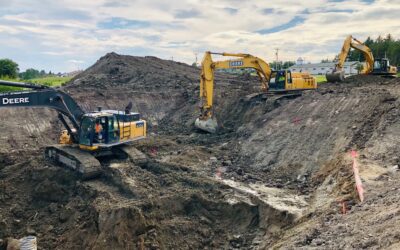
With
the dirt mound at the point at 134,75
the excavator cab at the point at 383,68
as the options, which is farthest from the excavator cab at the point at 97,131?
the excavator cab at the point at 383,68

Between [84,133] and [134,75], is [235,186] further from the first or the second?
[134,75]

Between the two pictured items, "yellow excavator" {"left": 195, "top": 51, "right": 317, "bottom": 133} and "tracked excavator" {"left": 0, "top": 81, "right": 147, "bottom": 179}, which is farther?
"yellow excavator" {"left": 195, "top": 51, "right": 317, "bottom": 133}

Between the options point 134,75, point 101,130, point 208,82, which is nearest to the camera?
point 101,130

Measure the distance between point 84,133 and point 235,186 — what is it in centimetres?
527

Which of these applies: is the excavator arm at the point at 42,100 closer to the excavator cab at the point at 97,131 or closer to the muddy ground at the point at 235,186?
the excavator cab at the point at 97,131

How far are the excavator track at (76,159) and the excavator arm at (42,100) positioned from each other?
0.78 metres

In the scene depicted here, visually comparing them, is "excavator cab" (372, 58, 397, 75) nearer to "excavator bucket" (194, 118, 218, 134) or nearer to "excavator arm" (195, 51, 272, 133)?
"excavator arm" (195, 51, 272, 133)

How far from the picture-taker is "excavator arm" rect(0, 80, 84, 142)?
12.2 meters

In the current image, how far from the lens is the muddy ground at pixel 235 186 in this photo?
9.90m

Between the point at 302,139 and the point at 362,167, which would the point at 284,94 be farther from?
the point at 362,167

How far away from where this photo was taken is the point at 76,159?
13.4 m

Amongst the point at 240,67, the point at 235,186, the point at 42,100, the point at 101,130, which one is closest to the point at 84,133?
the point at 101,130

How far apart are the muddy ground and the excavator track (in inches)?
13.5

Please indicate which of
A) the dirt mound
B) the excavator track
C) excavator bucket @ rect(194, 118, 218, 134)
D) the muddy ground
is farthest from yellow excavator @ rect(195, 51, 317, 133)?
the dirt mound
